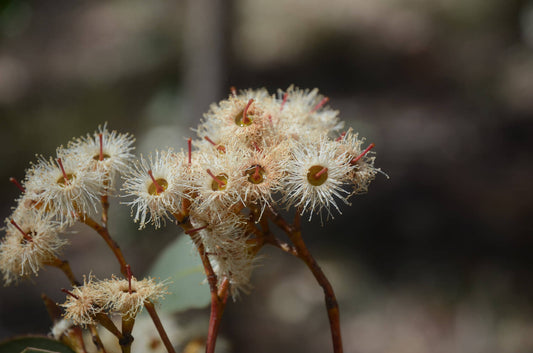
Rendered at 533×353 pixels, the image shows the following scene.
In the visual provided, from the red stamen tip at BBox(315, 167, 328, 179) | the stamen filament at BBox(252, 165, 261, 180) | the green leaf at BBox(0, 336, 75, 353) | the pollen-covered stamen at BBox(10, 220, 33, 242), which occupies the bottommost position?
the green leaf at BBox(0, 336, 75, 353)

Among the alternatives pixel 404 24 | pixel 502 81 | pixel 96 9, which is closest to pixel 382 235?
pixel 502 81

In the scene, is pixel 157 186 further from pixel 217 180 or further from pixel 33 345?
pixel 33 345

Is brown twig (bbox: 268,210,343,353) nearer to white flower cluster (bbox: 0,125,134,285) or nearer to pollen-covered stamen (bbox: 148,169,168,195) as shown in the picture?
pollen-covered stamen (bbox: 148,169,168,195)

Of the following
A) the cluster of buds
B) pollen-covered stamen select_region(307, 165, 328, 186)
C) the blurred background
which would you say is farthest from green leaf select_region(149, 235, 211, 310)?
the blurred background

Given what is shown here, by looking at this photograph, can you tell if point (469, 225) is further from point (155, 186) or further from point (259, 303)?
point (155, 186)

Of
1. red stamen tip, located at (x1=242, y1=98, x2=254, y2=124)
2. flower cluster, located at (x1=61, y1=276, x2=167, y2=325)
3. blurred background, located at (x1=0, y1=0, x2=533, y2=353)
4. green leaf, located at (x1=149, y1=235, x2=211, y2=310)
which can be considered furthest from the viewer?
blurred background, located at (x1=0, y1=0, x2=533, y2=353)
